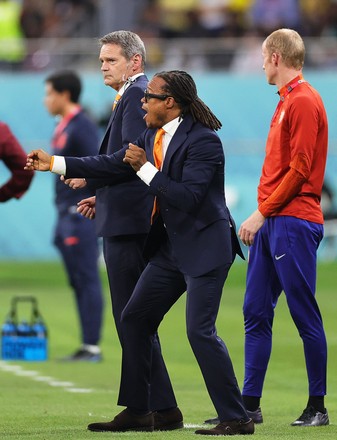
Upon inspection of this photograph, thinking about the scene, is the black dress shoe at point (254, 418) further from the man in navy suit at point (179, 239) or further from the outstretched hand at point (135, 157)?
the outstretched hand at point (135, 157)

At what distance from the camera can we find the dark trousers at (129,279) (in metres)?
8.69

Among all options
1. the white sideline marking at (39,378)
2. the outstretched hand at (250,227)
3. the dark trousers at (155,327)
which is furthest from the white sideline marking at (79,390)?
the outstretched hand at (250,227)

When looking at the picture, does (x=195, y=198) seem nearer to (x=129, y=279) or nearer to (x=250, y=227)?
(x=250, y=227)

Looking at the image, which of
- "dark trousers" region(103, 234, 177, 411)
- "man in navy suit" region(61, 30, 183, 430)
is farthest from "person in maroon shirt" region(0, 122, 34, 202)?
"dark trousers" region(103, 234, 177, 411)

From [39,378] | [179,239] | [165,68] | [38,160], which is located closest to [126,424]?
[179,239]

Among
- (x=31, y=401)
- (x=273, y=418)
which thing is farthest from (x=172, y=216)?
(x=31, y=401)

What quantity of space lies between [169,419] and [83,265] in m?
4.85

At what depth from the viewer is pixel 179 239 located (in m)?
8.12

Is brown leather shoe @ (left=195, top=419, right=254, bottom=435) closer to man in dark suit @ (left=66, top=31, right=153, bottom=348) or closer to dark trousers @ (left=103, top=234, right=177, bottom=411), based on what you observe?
dark trousers @ (left=103, top=234, right=177, bottom=411)

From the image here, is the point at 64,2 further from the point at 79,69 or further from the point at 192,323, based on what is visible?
the point at 192,323

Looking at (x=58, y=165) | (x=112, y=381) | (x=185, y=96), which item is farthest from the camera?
(x=112, y=381)

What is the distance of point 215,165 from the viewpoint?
7945mm

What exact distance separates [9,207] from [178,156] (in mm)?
17769

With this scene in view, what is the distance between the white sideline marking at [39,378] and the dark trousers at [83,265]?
2.78ft
